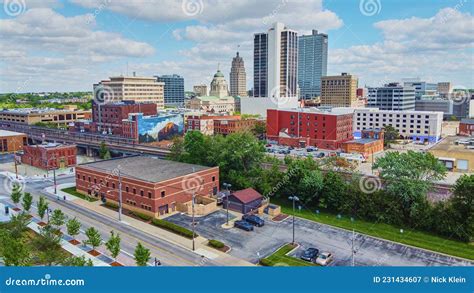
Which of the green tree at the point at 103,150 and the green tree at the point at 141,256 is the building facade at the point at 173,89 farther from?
the green tree at the point at 141,256

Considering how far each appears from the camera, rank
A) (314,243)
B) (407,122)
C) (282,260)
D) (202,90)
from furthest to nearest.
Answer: (202,90) → (407,122) → (314,243) → (282,260)

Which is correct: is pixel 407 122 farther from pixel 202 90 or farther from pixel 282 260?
pixel 202 90

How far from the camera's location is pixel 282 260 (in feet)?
69.2

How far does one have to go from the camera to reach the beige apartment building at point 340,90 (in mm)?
122812

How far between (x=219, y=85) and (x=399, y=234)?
135 metres

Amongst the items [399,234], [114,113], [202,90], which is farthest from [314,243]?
[202,90]

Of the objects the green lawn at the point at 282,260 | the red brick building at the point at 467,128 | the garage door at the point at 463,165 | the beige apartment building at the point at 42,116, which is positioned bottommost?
the green lawn at the point at 282,260

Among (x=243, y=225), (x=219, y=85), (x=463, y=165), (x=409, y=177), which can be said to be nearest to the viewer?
(x=243, y=225)

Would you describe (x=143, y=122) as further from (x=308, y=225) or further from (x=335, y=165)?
(x=308, y=225)

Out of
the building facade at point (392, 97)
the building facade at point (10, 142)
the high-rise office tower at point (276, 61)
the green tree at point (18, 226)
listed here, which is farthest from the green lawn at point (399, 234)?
the high-rise office tower at point (276, 61)

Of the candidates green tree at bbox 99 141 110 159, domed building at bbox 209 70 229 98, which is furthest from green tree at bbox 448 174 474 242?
domed building at bbox 209 70 229 98

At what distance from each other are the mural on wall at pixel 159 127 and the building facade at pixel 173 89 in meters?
86.6

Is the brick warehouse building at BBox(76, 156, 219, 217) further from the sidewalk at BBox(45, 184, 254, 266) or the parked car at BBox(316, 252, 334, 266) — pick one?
the parked car at BBox(316, 252, 334, 266)

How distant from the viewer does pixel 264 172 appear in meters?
33.9
